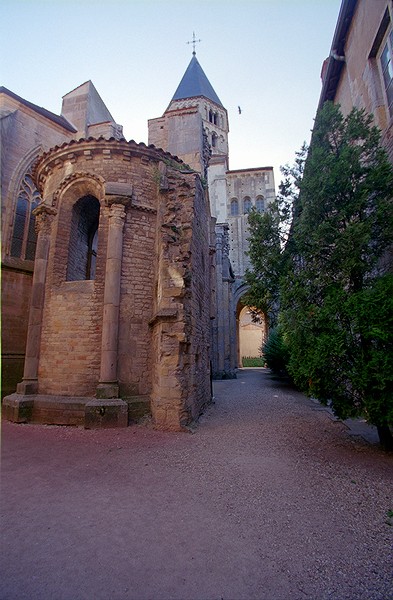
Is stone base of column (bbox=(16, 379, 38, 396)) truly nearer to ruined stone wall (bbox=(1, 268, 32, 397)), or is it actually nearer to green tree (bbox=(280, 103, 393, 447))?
ruined stone wall (bbox=(1, 268, 32, 397))

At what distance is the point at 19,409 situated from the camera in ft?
24.1

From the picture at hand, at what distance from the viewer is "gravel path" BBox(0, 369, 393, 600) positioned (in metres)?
2.19

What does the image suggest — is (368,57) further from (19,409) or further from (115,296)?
(19,409)

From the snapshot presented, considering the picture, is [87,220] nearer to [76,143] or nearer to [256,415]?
[76,143]

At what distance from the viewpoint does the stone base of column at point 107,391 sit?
7059 mm

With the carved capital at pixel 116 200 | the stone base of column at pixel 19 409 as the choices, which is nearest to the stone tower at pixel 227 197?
the carved capital at pixel 116 200

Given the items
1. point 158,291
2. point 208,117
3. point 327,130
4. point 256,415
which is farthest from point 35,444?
point 208,117

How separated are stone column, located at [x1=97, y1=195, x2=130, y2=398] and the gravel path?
160cm

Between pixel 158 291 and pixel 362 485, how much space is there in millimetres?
5501

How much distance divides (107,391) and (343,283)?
5.51m

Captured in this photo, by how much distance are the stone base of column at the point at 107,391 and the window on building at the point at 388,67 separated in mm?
8352

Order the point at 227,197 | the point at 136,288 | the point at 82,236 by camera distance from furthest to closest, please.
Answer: the point at 227,197 → the point at 82,236 → the point at 136,288

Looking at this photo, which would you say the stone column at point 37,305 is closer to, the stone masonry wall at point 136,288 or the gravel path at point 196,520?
the stone masonry wall at point 136,288

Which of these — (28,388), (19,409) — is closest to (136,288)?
(28,388)
